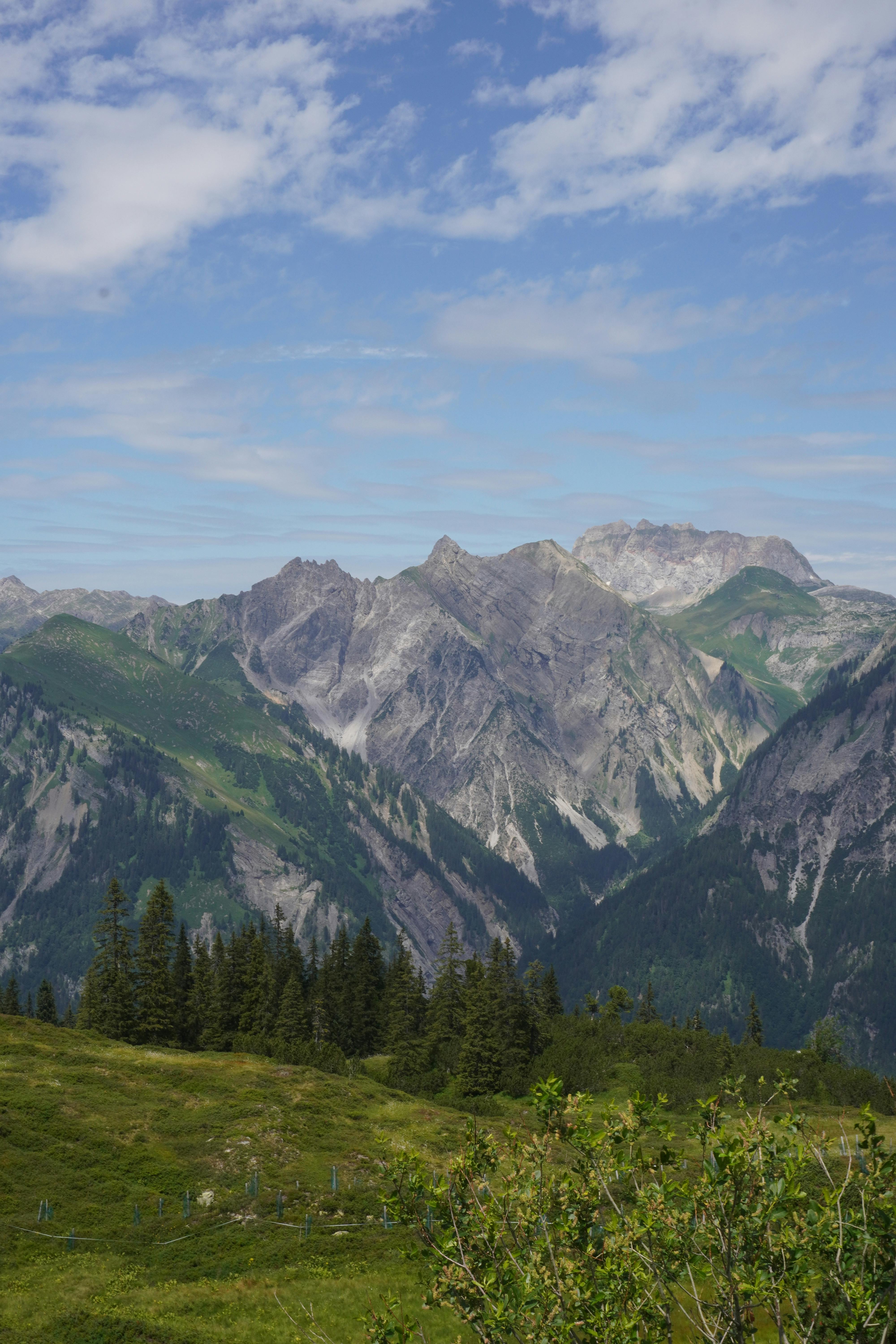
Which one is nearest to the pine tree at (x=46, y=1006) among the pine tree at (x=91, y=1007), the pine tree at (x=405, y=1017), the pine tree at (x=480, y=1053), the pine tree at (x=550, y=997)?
the pine tree at (x=91, y=1007)

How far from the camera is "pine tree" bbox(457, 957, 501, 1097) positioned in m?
105

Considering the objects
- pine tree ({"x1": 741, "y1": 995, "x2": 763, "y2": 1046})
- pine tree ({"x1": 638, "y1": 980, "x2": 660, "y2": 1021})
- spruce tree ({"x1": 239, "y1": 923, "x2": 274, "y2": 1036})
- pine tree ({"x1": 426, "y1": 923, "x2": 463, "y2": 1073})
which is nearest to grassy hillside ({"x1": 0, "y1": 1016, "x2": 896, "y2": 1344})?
spruce tree ({"x1": 239, "y1": 923, "x2": 274, "y2": 1036})

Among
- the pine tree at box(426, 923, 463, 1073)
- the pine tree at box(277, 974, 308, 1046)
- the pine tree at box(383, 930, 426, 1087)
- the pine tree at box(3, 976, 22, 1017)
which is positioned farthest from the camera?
the pine tree at box(3, 976, 22, 1017)

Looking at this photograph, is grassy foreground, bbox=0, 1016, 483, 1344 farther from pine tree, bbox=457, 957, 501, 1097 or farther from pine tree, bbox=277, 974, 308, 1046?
pine tree, bbox=277, 974, 308, 1046

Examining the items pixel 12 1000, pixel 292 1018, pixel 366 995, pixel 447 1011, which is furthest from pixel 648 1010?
pixel 12 1000

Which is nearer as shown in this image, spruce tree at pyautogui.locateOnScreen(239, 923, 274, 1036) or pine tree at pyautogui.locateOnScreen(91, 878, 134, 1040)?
pine tree at pyautogui.locateOnScreen(91, 878, 134, 1040)

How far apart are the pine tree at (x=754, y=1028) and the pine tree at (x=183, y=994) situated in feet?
281

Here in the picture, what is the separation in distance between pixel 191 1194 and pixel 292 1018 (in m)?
58.3

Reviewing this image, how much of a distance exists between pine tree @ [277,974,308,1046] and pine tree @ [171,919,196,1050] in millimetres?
10949

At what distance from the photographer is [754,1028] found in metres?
154

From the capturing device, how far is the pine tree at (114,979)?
10244 cm

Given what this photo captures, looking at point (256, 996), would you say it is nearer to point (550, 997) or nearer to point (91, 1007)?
point (91, 1007)

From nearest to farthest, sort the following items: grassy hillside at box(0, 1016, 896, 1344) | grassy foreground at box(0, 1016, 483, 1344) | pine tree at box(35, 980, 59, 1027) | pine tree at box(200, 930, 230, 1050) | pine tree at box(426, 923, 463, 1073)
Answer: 1. grassy hillside at box(0, 1016, 896, 1344)
2. grassy foreground at box(0, 1016, 483, 1344)
3. pine tree at box(200, 930, 230, 1050)
4. pine tree at box(426, 923, 463, 1073)
5. pine tree at box(35, 980, 59, 1027)

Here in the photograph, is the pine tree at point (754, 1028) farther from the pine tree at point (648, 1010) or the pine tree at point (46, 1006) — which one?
the pine tree at point (46, 1006)
